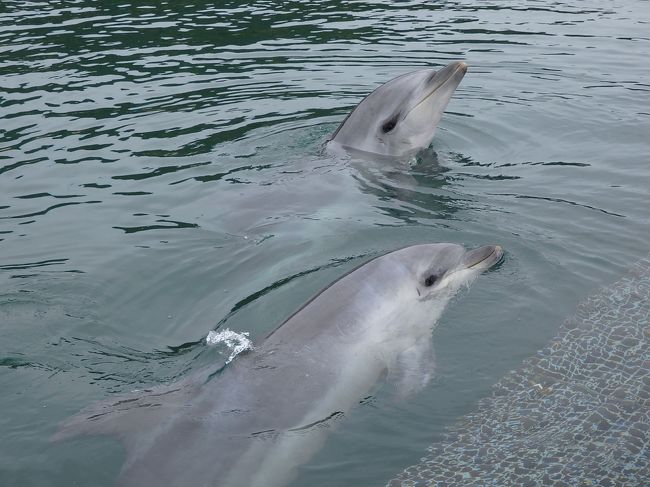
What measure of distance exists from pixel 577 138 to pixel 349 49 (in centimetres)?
608

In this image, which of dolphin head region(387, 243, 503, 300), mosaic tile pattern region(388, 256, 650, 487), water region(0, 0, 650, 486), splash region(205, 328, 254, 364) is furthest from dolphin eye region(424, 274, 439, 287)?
splash region(205, 328, 254, 364)

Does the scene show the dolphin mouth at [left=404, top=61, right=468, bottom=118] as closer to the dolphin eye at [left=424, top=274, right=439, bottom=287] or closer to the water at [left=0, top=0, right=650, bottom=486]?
the water at [left=0, top=0, right=650, bottom=486]

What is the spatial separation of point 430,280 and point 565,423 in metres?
1.77

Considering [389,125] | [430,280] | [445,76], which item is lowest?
[430,280]

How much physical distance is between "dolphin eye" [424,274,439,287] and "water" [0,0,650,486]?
1.11 feet

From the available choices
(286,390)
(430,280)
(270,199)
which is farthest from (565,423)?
(270,199)

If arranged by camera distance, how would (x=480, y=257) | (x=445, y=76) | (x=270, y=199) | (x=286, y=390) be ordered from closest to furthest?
(x=286, y=390) → (x=480, y=257) → (x=270, y=199) → (x=445, y=76)

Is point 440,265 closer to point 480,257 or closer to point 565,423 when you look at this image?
point 480,257

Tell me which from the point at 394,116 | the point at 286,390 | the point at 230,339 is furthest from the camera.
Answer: the point at 394,116

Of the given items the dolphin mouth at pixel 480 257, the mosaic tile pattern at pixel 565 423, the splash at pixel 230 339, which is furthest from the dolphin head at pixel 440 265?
the splash at pixel 230 339

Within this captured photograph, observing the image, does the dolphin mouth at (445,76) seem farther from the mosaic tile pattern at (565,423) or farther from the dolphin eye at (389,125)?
the mosaic tile pattern at (565,423)

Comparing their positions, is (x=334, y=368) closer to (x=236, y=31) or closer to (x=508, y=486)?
(x=508, y=486)

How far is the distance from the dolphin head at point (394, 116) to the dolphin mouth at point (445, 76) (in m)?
0.01

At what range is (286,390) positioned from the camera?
652 cm
